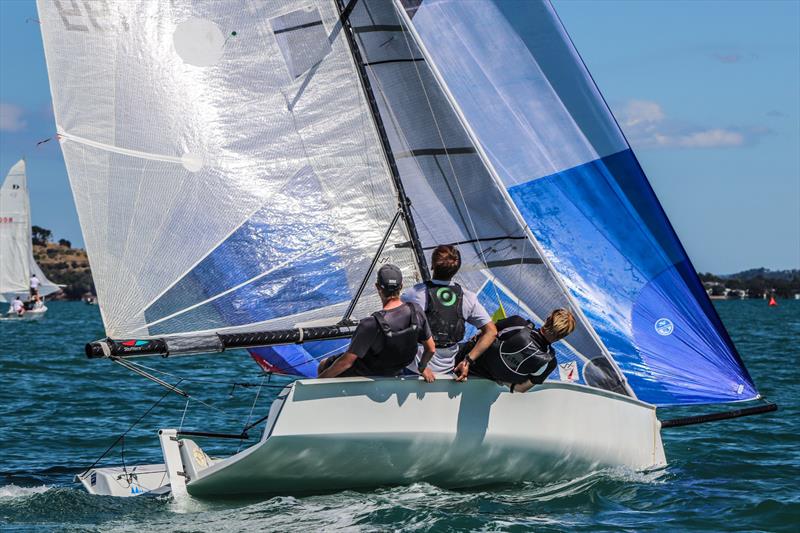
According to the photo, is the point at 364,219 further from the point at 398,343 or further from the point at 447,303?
the point at 398,343

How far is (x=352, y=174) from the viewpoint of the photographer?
8484 mm

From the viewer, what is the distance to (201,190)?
8078 millimetres

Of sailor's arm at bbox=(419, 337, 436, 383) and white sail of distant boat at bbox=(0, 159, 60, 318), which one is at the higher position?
white sail of distant boat at bbox=(0, 159, 60, 318)

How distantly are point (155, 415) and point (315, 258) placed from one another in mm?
4775

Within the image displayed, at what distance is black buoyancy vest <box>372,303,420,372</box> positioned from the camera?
6.80 meters

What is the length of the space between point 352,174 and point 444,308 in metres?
1.60

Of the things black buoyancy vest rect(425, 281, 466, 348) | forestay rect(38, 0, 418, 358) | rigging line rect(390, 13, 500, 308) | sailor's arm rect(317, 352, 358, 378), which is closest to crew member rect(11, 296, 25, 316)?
rigging line rect(390, 13, 500, 308)

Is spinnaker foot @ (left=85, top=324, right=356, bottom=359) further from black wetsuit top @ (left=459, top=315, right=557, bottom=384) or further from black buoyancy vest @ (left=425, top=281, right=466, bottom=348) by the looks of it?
black wetsuit top @ (left=459, top=315, right=557, bottom=384)

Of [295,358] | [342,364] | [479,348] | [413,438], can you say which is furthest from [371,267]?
[295,358]

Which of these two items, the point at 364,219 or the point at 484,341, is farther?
the point at 364,219

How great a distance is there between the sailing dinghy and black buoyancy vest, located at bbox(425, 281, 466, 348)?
0.49m

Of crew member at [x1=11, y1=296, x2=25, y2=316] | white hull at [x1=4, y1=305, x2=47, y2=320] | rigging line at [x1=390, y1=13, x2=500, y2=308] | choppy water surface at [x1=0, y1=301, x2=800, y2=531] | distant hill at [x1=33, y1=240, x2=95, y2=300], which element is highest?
distant hill at [x1=33, y1=240, x2=95, y2=300]

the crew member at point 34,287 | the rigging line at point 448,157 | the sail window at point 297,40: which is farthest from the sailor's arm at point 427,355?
the crew member at point 34,287

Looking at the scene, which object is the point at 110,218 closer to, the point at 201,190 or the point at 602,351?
the point at 201,190
